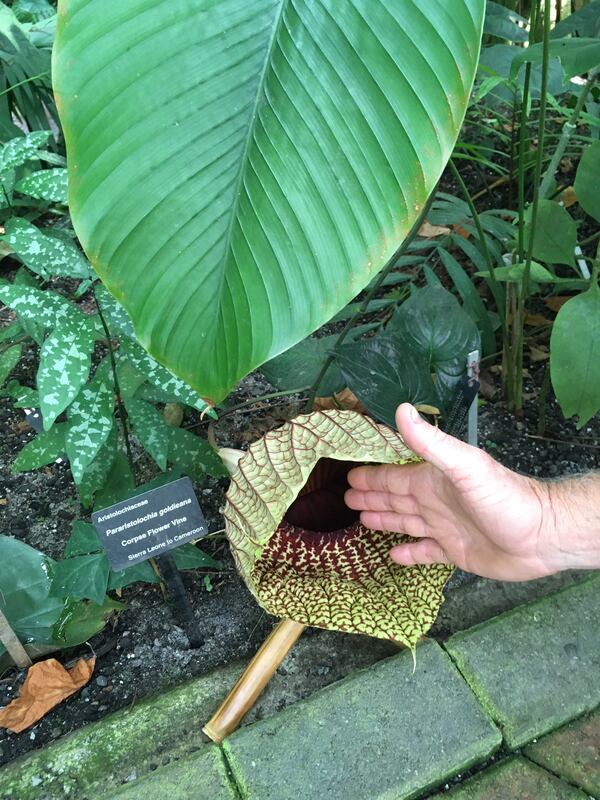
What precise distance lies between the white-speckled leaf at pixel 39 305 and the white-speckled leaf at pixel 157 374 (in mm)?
73

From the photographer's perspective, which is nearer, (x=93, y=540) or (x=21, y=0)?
(x=93, y=540)

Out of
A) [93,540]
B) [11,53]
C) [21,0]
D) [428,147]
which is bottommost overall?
[93,540]

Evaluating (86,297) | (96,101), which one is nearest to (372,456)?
(96,101)

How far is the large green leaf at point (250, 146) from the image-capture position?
0.45 meters

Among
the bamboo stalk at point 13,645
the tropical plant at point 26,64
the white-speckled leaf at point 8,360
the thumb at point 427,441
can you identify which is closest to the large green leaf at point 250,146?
the thumb at point 427,441

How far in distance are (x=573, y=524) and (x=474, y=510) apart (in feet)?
0.42

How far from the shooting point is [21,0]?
1.71 m

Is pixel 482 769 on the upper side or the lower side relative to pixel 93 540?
lower

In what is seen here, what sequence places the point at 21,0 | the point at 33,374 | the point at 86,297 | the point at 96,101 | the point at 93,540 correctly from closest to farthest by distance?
the point at 96,101
the point at 93,540
the point at 33,374
the point at 86,297
the point at 21,0

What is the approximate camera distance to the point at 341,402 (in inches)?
42.0

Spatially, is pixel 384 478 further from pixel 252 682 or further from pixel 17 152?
pixel 17 152

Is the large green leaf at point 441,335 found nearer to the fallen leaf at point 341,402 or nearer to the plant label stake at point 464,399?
the plant label stake at point 464,399

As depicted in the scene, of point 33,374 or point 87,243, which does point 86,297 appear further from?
point 87,243

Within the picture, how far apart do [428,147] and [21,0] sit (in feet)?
5.65
